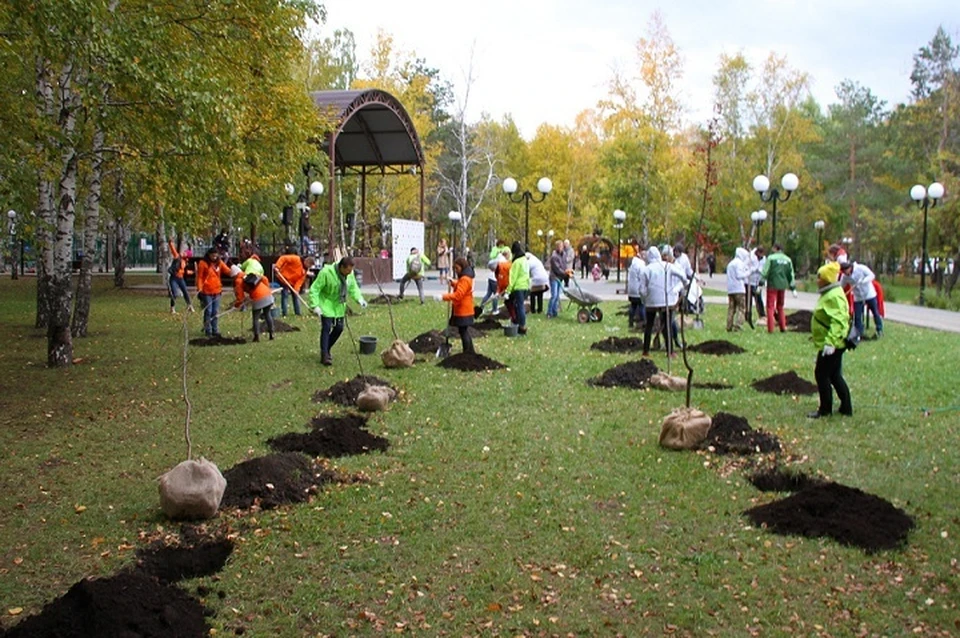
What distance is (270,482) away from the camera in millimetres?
6688

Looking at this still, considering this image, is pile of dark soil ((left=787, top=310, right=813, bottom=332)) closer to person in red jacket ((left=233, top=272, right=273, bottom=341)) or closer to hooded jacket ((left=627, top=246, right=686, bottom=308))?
hooded jacket ((left=627, top=246, right=686, bottom=308))

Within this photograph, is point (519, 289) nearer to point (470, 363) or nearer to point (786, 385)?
point (470, 363)

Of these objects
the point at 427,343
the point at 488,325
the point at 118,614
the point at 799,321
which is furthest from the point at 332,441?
the point at 799,321

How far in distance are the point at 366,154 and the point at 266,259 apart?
6.56 metres

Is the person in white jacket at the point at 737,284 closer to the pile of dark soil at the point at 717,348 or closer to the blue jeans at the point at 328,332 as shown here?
the pile of dark soil at the point at 717,348

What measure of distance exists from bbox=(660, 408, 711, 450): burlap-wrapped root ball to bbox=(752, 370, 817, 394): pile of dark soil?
126 inches

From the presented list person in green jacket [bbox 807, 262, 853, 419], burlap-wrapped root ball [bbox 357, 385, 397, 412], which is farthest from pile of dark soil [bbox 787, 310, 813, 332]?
burlap-wrapped root ball [bbox 357, 385, 397, 412]

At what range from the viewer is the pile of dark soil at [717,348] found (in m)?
14.3

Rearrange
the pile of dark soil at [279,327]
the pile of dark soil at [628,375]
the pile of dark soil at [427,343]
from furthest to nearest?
the pile of dark soil at [279,327]
the pile of dark soil at [427,343]
the pile of dark soil at [628,375]

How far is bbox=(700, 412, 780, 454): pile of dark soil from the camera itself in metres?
7.86

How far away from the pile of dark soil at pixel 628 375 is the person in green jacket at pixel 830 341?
2517 millimetres

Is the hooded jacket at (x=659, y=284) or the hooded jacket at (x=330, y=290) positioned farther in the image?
the hooded jacket at (x=659, y=284)

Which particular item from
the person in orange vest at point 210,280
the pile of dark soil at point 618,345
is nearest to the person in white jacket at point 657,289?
the pile of dark soil at point 618,345

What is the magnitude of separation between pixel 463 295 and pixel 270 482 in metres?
6.88
